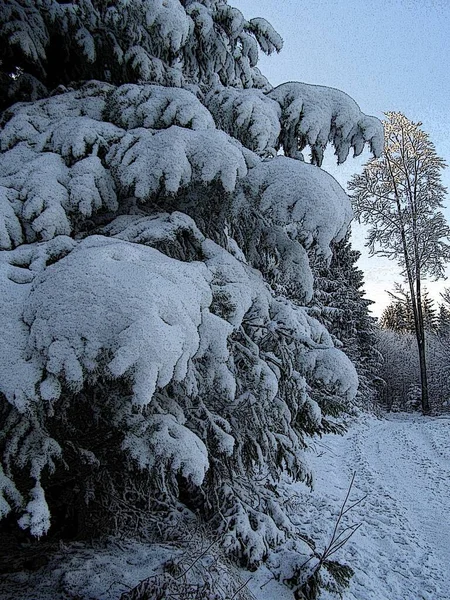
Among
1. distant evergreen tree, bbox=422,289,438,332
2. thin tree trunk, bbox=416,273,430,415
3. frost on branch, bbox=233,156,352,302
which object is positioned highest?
distant evergreen tree, bbox=422,289,438,332

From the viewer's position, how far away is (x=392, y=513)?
5.84 m

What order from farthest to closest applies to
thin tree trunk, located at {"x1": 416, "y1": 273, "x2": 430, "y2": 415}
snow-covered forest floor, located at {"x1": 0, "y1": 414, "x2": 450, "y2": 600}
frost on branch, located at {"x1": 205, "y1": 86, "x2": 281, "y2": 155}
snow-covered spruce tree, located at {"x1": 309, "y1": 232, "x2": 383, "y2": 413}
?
snow-covered spruce tree, located at {"x1": 309, "y1": 232, "x2": 383, "y2": 413} → thin tree trunk, located at {"x1": 416, "y1": 273, "x2": 430, "y2": 415} → frost on branch, located at {"x1": 205, "y1": 86, "x2": 281, "y2": 155} → snow-covered forest floor, located at {"x1": 0, "y1": 414, "x2": 450, "y2": 600}

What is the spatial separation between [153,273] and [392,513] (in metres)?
5.59

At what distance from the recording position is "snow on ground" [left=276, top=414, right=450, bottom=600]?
4094 mm

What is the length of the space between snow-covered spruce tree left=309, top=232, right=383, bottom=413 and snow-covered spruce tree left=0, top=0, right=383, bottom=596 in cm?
1584

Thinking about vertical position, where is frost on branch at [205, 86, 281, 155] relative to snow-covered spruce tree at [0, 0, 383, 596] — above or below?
above

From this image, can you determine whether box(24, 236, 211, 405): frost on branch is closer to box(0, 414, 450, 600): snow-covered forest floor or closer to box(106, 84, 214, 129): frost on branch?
box(106, 84, 214, 129): frost on branch

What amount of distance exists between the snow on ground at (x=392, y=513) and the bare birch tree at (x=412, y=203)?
721 cm

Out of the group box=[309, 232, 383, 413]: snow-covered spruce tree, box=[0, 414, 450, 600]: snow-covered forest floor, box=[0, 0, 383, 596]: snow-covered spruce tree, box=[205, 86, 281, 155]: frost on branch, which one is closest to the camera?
box=[0, 0, 383, 596]: snow-covered spruce tree

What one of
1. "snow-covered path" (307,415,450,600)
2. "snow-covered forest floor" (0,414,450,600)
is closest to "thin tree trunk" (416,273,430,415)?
"snow-covered path" (307,415,450,600)

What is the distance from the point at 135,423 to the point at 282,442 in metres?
1.48

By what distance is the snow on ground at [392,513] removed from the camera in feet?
13.4

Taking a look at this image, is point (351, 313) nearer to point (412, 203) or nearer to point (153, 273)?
point (412, 203)

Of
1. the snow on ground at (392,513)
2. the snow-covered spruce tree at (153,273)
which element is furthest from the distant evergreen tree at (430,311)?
Answer: the snow-covered spruce tree at (153,273)
